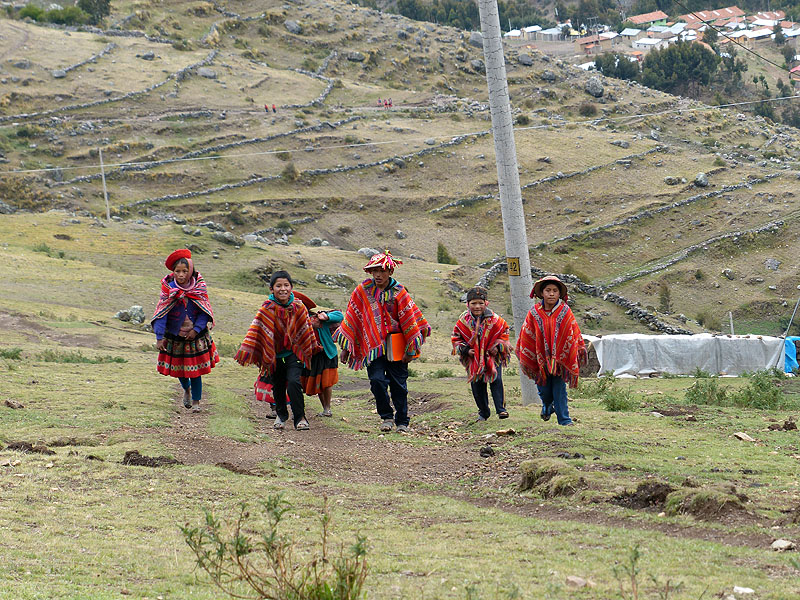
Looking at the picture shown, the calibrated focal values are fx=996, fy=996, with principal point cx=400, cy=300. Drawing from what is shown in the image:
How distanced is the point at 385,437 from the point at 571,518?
4308 mm

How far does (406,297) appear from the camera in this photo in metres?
10.7

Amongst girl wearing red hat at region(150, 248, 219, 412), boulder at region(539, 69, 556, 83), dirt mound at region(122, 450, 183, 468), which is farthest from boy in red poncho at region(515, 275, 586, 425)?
boulder at region(539, 69, 556, 83)

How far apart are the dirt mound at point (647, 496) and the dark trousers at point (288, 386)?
4.89 meters

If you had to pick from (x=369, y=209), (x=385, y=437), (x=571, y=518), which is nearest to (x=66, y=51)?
(x=369, y=209)

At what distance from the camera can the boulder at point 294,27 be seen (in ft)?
280

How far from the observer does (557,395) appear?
10203 millimetres

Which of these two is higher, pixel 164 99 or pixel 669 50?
pixel 669 50

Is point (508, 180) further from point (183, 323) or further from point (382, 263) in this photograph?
point (183, 323)

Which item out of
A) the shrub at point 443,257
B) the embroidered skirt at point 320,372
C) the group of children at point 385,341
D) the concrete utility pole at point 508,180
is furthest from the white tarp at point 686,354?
the shrub at point 443,257

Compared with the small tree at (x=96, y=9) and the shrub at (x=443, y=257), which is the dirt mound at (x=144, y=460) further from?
the small tree at (x=96, y=9)

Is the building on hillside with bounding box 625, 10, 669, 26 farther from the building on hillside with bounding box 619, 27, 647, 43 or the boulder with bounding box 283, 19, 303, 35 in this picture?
the boulder with bounding box 283, 19, 303, 35

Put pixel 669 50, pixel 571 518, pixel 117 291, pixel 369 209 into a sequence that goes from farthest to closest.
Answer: pixel 669 50 < pixel 369 209 < pixel 117 291 < pixel 571 518

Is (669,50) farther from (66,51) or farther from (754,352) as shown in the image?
(754,352)

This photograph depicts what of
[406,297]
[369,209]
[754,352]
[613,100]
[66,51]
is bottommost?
[754,352]
